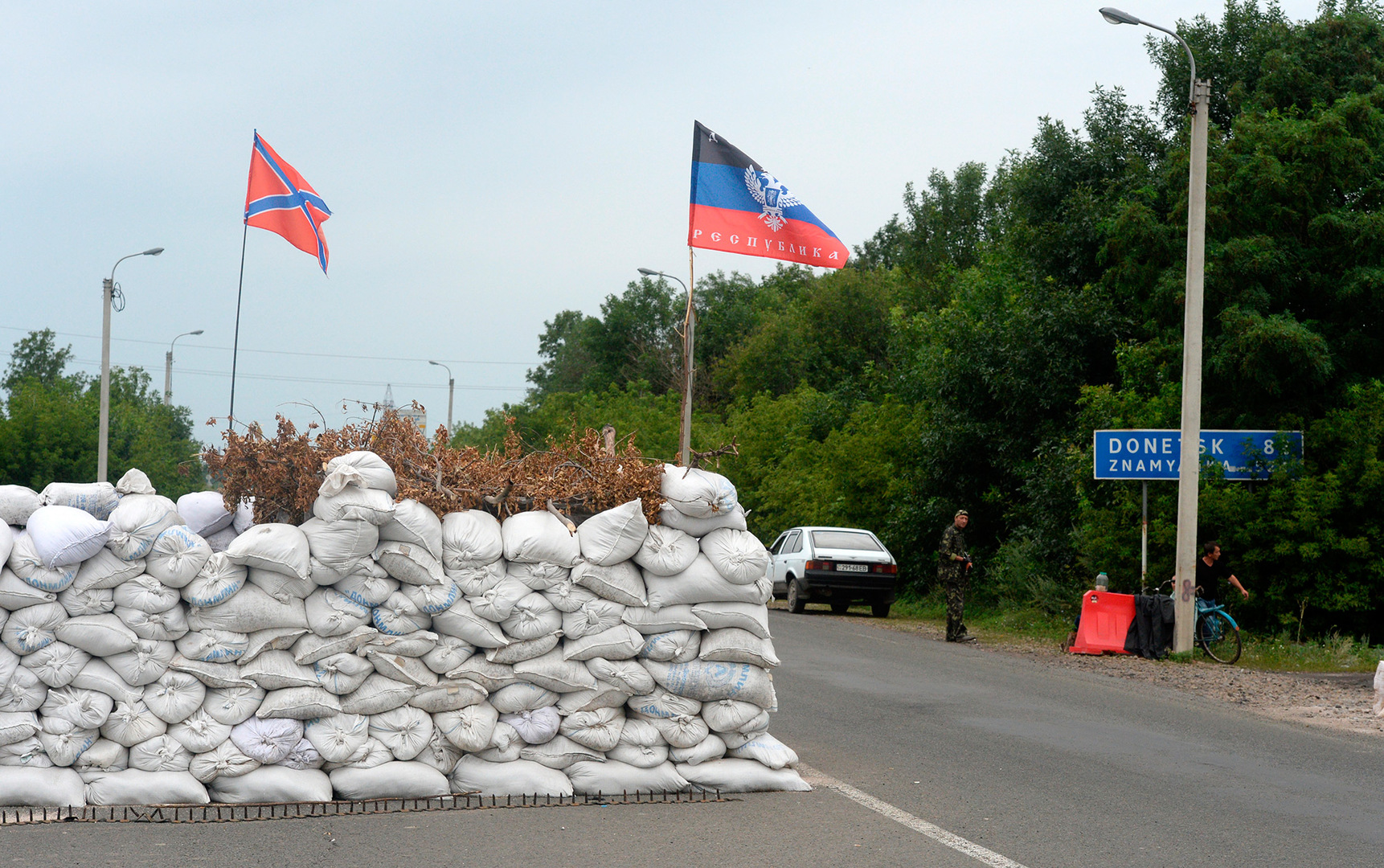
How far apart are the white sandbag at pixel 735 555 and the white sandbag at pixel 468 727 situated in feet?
5.02

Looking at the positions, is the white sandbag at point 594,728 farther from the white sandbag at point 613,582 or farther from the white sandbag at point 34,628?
the white sandbag at point 34,628

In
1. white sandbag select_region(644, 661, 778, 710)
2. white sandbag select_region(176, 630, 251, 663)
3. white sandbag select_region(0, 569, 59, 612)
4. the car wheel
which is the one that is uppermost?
white sandbag select_region(0, 569, 59, 612)

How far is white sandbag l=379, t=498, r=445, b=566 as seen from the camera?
21.2 feet

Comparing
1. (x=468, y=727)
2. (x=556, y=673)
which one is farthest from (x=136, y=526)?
(x=556, y=673)

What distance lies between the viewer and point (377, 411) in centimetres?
746

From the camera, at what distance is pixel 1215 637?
15625 millimetres

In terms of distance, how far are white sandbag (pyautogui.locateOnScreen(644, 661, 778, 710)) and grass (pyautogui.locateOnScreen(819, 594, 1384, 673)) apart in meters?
10.0

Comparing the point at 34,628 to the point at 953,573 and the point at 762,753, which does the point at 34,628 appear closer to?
the point at 762,753

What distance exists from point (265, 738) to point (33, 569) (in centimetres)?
139

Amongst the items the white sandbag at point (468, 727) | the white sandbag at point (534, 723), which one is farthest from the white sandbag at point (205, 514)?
the white sandbag at point (534, 723)

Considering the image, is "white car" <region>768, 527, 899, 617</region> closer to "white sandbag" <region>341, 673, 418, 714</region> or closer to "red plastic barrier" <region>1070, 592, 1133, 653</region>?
"red plastic barrier" <region>1070, 592, 1133, 653</region>

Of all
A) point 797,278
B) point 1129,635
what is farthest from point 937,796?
point 797,278

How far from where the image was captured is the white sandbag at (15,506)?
633 cm

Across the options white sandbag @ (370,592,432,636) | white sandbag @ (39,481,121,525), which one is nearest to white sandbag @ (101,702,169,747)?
white sandbag @ (39,481,121,525)
